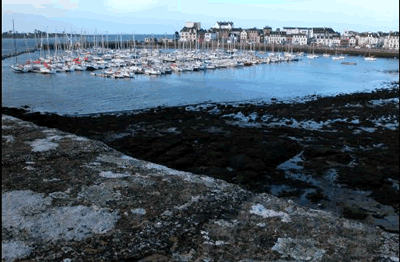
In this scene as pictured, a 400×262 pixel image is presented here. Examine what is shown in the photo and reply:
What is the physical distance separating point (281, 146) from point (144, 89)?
1882 centimetres

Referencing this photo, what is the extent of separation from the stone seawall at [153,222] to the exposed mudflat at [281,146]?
4.38 metres

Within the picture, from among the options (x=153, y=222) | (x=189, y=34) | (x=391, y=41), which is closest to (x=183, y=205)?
(x=153, y=222)

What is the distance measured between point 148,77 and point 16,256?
117ft

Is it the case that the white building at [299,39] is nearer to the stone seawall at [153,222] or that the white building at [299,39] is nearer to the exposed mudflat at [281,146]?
the exposed mudflat at [281,146]

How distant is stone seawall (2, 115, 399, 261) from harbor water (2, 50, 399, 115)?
656 inches

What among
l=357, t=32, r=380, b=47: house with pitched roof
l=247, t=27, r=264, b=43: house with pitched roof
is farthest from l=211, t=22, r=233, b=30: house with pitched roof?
l=357, t=32, r=380, b=47: house with pitched roof

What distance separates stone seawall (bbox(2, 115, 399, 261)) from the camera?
130 inches

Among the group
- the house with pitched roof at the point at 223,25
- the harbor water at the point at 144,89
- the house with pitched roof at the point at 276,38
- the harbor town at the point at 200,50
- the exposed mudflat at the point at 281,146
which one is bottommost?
the exposed mudflat at the point at 281,146

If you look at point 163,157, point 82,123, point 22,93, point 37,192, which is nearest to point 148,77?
point 22,93

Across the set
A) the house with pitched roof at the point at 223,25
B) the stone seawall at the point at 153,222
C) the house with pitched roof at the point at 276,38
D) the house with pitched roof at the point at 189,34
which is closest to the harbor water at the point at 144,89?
the stone seawall at the point at 153,222

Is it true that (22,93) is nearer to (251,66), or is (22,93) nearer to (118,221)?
(118,221)

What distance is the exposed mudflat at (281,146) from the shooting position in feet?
31.4

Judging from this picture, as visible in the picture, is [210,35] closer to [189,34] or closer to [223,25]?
[189,34]

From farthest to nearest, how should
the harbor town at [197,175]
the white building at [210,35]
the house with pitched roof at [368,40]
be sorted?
the house with pitched roof at [368,40]
the white building at [210,35]
the harbor town at [197,175]
